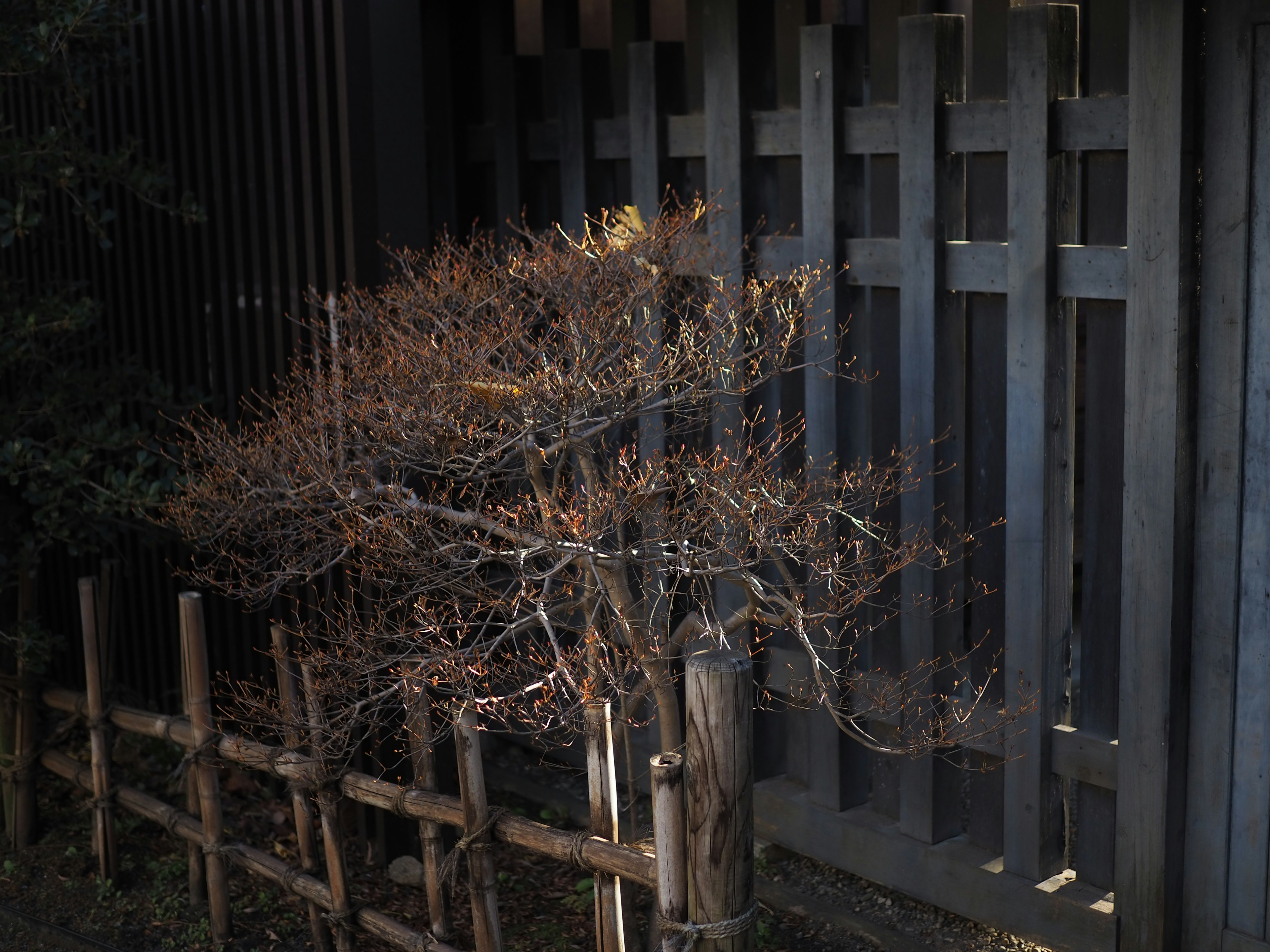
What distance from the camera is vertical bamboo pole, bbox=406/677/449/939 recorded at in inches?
148

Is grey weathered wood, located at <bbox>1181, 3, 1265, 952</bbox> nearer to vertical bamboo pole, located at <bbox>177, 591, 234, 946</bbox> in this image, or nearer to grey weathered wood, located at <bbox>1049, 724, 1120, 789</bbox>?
grey weathered wood, located at <bbox>1049, 724, 1120, 789</bbox>

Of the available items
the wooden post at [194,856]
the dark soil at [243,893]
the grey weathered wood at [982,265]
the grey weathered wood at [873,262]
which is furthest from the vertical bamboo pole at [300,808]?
the grey weathered wood at [873,262]

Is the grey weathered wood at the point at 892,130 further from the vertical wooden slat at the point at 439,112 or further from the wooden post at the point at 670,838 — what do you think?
the wooden post at the point at 670,838

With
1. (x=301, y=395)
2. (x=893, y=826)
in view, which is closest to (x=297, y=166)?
(x=301, y=395)

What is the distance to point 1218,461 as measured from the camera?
3598 millimetres

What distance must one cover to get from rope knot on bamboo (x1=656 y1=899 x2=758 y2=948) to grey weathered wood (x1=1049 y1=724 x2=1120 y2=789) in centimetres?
150

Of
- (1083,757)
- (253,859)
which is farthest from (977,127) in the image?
(253,859)

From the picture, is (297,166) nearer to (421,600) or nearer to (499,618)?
(499,618)

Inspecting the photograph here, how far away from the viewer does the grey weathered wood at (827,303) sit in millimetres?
4332

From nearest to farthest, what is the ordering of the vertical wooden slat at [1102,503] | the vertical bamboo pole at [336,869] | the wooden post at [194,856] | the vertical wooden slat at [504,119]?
the vertical wooden slat at [1102,503]
the vertical bamboo pole at [336,869]
the wooden post at [194,856]
the vertical wooden slat at [504,119]

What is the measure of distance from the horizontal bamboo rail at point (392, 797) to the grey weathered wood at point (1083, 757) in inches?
59.4

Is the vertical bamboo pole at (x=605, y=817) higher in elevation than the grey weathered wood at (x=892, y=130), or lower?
lower

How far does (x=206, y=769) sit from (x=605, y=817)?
188 cm

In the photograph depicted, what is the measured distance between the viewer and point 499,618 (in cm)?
525
